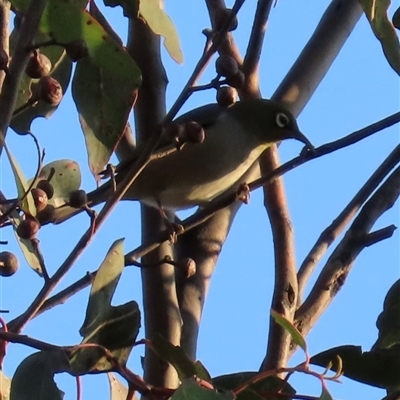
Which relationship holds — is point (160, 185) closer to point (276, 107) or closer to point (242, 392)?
point (276, 107)

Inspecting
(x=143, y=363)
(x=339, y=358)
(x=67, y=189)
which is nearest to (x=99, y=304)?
(x=339, y=358)

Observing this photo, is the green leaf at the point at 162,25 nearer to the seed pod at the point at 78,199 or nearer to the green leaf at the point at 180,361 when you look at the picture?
the seed pod at the point at 78,199

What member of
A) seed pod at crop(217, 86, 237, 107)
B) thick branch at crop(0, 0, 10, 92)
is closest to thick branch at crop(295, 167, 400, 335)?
seed pod at crop(217, 86, 237, 107)

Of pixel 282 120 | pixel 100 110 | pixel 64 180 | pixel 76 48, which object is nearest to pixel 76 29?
pixel 76 48

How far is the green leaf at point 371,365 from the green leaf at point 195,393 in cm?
39

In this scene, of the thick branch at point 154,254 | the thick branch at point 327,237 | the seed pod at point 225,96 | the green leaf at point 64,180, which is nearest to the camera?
the seed pod at point 225,96

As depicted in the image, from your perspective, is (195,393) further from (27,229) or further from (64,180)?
(64,180)

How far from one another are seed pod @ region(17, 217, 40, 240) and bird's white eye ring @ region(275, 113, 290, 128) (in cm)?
193

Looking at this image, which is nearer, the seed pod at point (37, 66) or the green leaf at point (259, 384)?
the green leaf at point (259, 384)

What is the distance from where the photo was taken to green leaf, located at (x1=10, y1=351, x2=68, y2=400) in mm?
1335

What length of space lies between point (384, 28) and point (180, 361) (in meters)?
0.78

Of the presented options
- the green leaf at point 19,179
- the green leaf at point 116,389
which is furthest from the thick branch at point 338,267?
the green leaf at point 19,179

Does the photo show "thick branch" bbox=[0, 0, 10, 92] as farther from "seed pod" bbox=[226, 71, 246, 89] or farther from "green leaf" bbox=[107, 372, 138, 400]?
"green leaf" bbox=[107, 372, 138, 400]

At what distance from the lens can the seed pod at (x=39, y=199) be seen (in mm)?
1741
